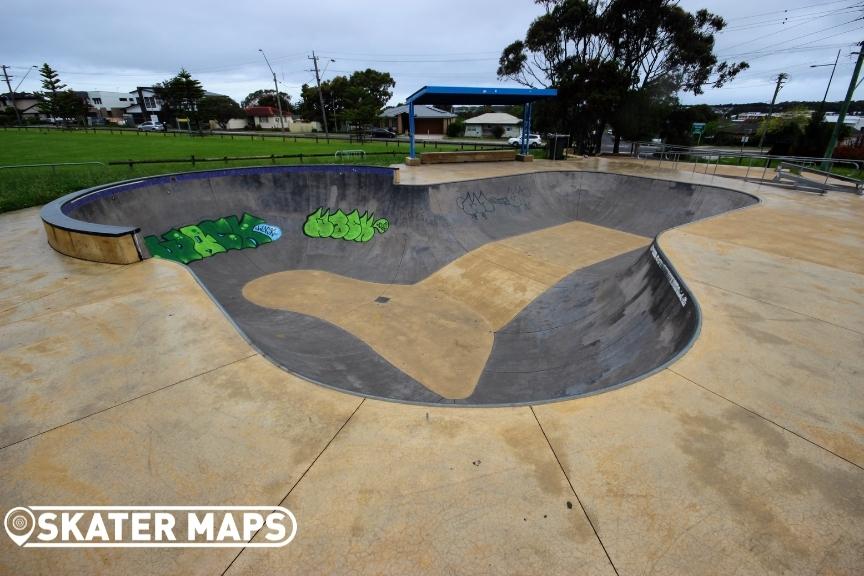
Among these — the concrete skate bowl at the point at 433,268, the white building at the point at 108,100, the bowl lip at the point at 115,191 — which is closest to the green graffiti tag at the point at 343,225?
the concrete skate bowl at the point at 433,268

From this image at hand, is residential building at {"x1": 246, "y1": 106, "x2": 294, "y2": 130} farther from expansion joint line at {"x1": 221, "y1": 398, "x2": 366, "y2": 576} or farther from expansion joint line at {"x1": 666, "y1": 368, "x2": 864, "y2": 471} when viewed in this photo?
expansion joint line at {"x1": 666, "y1": 368, "x2": 864, "y2": 471}

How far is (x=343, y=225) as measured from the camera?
16359 mm

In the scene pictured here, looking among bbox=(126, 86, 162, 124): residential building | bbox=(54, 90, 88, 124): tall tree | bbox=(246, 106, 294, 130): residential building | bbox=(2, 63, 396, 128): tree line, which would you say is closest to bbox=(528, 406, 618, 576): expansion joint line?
bbox=(2, 63, 396, 128): tree line

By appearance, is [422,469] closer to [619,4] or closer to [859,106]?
[619,4]

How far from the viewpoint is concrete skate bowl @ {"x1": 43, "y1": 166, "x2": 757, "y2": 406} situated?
759 cm

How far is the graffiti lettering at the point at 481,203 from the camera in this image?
54.4ft

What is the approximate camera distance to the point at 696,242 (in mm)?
9328

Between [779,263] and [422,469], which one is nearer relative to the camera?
[422,469]

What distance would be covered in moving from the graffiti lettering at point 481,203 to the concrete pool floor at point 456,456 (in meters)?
11.6

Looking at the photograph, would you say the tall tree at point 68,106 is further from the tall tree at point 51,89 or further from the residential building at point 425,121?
the residential building at point 425,121

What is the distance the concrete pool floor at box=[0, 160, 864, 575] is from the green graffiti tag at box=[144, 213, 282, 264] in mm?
8055

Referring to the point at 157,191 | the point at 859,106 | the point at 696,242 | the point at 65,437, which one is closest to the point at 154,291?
the point at 65,437

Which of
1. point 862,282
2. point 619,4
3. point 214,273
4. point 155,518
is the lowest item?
point 214,273

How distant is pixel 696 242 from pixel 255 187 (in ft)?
53.3
